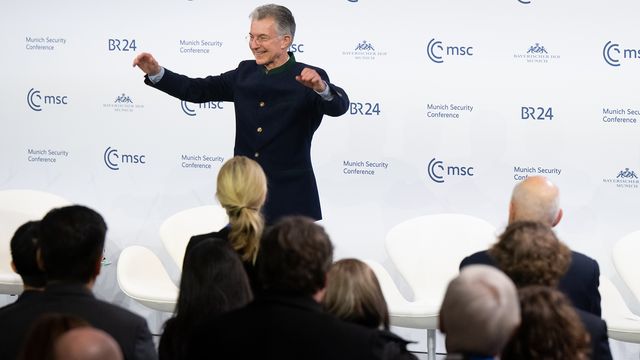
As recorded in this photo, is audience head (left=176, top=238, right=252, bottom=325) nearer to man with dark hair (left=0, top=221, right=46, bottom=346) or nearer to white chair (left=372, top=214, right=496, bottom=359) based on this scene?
man with dark hair (left=0, top=221, right=46, bottom=346)

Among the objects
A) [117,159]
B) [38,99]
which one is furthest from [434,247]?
[38,99]

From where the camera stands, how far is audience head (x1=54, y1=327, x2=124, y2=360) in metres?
2.30

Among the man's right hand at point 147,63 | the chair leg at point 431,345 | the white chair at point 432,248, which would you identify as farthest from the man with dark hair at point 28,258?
the white chair at point 432,248

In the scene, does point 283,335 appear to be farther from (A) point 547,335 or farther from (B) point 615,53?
(B) point 615,53

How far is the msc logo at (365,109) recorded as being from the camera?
6.84 meters

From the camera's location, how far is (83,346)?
2.31 meters

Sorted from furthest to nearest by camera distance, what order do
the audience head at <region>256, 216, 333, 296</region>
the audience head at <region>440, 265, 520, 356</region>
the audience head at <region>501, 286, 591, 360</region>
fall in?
the audience head at <region>256, 216, 333, 296</region> → the audience head at <region>501, 286, 591, 360</region> → the audience head at <region>440, 265, 520, 356</region>

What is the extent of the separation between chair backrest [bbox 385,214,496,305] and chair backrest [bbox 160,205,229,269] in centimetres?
109

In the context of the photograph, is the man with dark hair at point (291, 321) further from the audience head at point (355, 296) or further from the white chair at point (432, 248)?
the white chair at point (432, 248)

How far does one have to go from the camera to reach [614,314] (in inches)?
229

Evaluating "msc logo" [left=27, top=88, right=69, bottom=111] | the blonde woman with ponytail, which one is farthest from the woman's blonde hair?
"msc logo" [left=27, top=88, right=69, bottom=111]

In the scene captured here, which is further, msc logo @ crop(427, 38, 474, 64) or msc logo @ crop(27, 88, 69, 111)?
msc logo @ crop(27, 88, 69, 111)

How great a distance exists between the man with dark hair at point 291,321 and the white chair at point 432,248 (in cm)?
303

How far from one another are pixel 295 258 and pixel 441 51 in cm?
401
